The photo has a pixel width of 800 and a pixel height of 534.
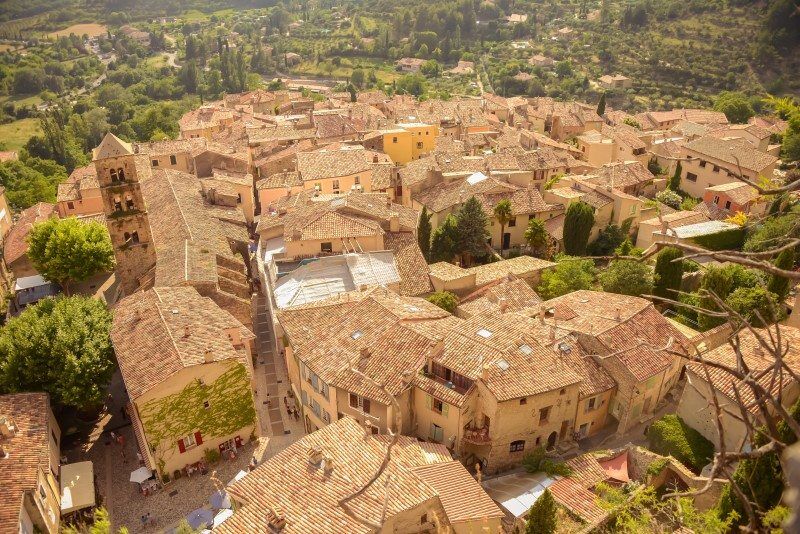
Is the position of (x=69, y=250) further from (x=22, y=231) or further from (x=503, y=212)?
(x=503, y=212)

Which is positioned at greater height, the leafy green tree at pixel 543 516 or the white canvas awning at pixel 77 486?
the leafy green tree at pixel 543 516

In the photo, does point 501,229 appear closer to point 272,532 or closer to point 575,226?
point 575,226

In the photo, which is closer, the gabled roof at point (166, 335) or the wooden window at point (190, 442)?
the gabled roof at point (166, 335)

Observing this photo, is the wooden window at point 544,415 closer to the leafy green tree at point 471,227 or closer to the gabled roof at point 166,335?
the gabled roof at point 166,335

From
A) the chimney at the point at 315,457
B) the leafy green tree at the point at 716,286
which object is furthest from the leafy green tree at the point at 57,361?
the leafy green tree at the point at 716,286

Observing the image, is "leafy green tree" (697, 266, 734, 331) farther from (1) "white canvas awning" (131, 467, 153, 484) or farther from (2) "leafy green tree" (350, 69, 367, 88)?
(2) "leafy green tree" (350, 69, 367, 88)

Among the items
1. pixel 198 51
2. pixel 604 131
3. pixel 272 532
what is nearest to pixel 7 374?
pixel 272 532

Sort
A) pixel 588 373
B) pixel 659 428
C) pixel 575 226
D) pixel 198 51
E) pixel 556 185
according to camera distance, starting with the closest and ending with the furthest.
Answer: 1. pixel 659 428
2. pixel 588 373
3. pixel 575 226
4. pixel 556 185
5. pixel 198 51
